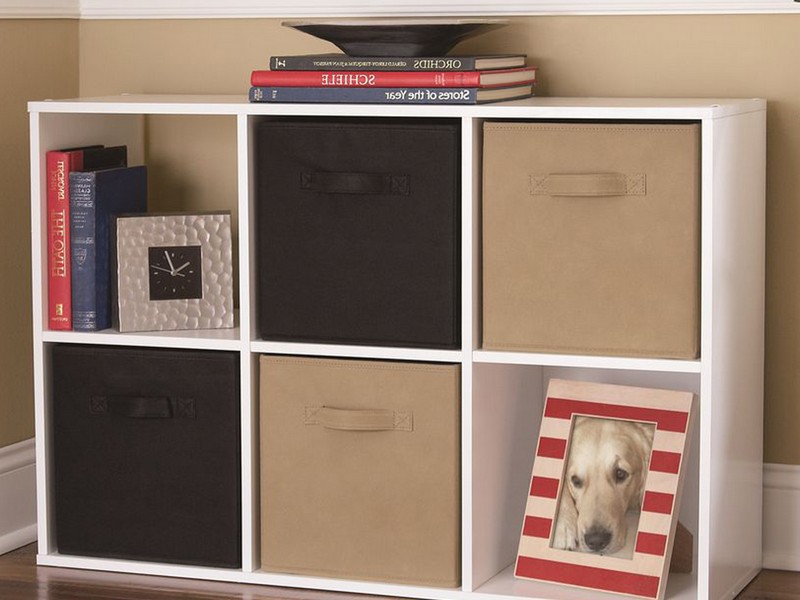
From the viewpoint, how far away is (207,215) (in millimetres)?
2422

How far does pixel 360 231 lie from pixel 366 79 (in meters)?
0.24

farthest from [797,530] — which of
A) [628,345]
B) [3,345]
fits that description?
[3,345]

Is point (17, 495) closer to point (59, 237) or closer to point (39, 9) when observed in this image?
point (59, 237)

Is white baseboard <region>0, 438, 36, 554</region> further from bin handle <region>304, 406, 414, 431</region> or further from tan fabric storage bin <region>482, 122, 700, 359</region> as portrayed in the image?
tan fabric storage bin <region>482, 122, 700, 359</region>

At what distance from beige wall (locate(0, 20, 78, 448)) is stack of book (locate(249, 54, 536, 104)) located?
1.80ft

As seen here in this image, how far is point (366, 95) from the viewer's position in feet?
7.26

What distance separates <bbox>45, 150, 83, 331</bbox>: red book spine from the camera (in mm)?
2377

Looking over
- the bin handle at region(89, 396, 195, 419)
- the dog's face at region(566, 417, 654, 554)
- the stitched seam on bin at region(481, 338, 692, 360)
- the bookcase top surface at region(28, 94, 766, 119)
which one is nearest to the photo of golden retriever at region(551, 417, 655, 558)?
the dog's face at region(566, 417, 654, 554)

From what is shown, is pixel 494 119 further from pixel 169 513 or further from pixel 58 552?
pixel 58 552

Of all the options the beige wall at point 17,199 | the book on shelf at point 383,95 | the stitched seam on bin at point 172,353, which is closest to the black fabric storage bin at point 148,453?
the stitched seam on bin at point 172,353

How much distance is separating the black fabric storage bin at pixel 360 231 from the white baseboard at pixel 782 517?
0.65m

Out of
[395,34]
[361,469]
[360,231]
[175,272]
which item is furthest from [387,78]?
[361,469]

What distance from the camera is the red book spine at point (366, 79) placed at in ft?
7.12

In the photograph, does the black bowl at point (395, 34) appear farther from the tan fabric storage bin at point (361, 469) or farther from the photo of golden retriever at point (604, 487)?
the photo of golden retriever at point (604, 487)
